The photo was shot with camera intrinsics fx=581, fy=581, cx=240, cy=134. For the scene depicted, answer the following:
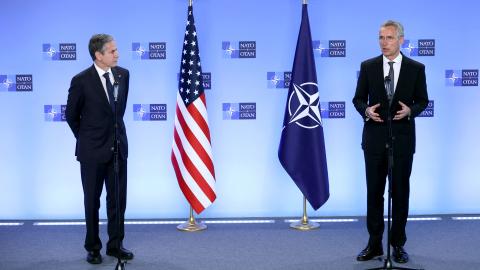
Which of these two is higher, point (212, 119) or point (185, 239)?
point (212, 119)

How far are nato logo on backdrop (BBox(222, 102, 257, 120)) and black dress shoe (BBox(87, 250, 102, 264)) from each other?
2212 mm

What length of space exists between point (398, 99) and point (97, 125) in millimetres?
2337

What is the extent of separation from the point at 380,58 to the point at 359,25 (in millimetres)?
1760

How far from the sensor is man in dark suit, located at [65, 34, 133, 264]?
4.49 metres

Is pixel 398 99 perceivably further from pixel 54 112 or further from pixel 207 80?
pixel 54 112

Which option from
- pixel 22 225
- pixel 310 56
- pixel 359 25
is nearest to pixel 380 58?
pixel 310 56

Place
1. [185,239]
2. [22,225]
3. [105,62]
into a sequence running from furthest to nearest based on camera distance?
[22,225], [185,239], [105,62]

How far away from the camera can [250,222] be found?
615 centimetres

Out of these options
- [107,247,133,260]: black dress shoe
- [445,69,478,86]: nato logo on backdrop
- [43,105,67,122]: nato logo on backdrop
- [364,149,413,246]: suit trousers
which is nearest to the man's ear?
[107,247,133,260]: black dress shoe

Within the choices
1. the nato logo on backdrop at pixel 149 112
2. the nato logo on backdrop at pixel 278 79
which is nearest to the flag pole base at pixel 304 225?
the nato logo on backdrop at pixel 278 79

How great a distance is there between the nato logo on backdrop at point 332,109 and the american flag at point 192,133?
1.32 meters

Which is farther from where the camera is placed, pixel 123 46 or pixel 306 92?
pixel 123 46

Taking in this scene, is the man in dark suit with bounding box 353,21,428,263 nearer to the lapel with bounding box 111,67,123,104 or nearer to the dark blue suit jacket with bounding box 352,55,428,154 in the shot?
the dark blue suit jacket with bounding box 352,55,428,154

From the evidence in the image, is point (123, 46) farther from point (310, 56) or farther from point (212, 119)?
point (310, 56)
